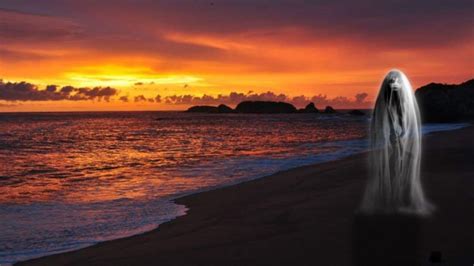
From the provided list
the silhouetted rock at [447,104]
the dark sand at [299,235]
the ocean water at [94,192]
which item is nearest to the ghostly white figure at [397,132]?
the dark sand at [299,235]

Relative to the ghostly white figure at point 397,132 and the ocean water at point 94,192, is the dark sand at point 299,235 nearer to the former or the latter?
the ghostly white figure at point 397,132

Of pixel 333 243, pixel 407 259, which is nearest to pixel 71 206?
pixel 333 243

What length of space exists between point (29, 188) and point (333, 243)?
12796 mm

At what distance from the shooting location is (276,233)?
883cm

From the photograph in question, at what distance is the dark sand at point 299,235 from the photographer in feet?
23.7

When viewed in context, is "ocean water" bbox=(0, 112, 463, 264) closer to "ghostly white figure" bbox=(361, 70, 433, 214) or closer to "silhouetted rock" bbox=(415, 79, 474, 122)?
"ghostly white figure" bbox=(361, 70, 433, 214)

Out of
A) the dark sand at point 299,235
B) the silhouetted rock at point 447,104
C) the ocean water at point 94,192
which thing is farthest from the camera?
the silhouetted rock at point 447,104

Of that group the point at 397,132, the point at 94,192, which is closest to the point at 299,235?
the point at 397,132

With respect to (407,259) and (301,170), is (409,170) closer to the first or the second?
(407,259)

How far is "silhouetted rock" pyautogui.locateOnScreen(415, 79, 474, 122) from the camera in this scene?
92062 millimetres

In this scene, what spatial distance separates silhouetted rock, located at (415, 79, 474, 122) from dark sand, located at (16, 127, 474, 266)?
85355mm

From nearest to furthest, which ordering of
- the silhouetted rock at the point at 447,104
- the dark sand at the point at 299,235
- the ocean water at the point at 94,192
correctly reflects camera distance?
the dark sand at the point at 299,235 < the ocean water at the point at 94,192 < the silhouetted rock at the point at 447,104

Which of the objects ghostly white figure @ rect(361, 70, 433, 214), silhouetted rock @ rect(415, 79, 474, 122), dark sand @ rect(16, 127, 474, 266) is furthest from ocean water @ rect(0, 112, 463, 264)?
silhouetted rock @ rect(415, 79, 474, 122)

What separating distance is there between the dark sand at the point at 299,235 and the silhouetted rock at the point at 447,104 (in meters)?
85.4
